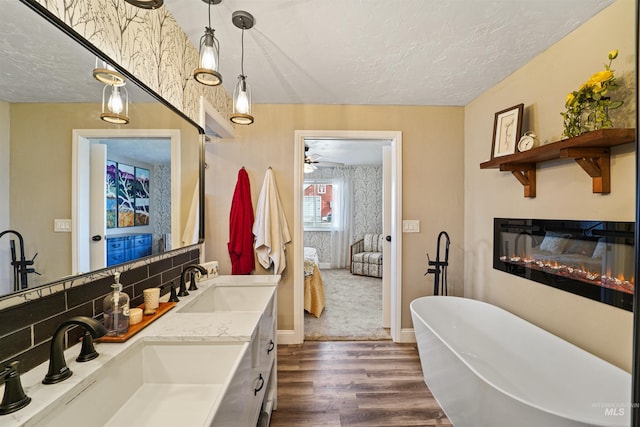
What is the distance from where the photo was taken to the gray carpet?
283 cm

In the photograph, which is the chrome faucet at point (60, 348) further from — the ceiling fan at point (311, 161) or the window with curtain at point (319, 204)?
the window with curtain at point (319, 204)

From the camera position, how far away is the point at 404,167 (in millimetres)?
2703

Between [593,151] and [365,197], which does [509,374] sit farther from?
[365,197]

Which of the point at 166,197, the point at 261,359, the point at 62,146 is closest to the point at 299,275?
the point at 261,359

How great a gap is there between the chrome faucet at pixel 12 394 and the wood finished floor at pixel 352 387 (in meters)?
1.46

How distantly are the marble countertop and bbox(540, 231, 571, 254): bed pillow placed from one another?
199 cm

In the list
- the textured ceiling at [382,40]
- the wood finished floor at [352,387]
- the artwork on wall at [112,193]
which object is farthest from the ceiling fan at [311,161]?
the artwork on wall at [112,193]

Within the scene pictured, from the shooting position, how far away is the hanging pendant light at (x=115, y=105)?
1.02 metres

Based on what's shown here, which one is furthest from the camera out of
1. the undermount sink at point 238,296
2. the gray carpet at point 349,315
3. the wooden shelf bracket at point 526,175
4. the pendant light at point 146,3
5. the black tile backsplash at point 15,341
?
the gray carpet at point 349,315

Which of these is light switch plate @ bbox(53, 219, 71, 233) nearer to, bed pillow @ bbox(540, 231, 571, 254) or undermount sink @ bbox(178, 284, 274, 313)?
undermount sink @ bbox(178, 284, 274, 313)

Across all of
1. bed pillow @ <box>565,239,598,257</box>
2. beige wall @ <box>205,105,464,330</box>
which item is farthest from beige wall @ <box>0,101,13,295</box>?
bed pillow @ <box>565,239,598,257</box>

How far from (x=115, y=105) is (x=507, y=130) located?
2.52 metres

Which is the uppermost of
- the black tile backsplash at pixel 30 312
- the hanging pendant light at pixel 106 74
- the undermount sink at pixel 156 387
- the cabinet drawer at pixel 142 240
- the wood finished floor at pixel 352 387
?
the hanging pendant light at pixel 106 74

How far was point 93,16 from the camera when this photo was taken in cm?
98
